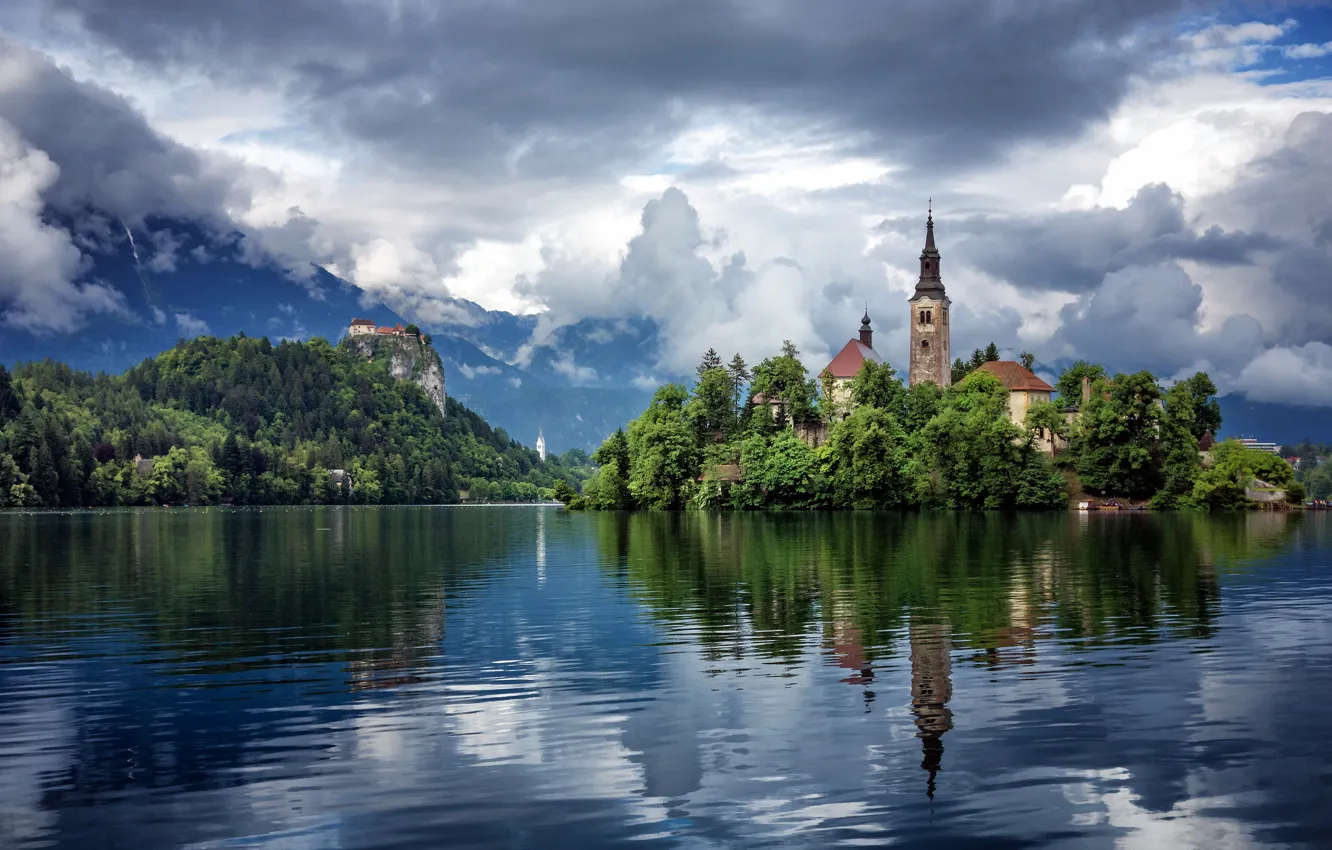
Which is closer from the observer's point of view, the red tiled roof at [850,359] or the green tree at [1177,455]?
the green tree at [1177,455]

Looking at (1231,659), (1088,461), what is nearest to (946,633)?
(1231,659)

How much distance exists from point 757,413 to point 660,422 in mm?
12278

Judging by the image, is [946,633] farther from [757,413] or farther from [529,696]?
[757,413]

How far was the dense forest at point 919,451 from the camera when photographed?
130250 millimetres

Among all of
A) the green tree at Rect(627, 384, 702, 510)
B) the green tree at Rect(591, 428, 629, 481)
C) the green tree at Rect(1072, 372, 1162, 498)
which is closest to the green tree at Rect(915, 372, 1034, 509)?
the green tree at Rect(1072, 372, 1162, 498)

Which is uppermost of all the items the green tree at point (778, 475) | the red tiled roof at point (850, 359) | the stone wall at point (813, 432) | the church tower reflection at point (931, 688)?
the red tiled roof at point (850, 359)

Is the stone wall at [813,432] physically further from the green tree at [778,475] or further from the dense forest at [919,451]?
the green tree at [778,475]

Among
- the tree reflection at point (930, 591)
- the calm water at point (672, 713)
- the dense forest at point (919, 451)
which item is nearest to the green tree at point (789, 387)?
the dense forest at point (919, 451)

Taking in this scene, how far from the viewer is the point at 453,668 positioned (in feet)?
84.2

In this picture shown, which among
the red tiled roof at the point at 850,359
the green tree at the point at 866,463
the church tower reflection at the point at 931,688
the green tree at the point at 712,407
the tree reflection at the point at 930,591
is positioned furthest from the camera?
the red tiled roof at the point at 850,359

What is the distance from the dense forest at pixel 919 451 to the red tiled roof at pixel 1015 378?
4.40 metres

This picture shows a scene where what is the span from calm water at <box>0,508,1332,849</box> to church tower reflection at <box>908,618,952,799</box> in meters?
0.10

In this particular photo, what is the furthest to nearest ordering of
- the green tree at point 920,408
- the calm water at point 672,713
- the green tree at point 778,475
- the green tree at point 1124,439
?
the green tree at point 920,408, the green tree at point 778,475, the green tree at point 1124,439, the calm water at point 672,713

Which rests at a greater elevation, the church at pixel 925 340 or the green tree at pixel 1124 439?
the church at pixel 925 340
